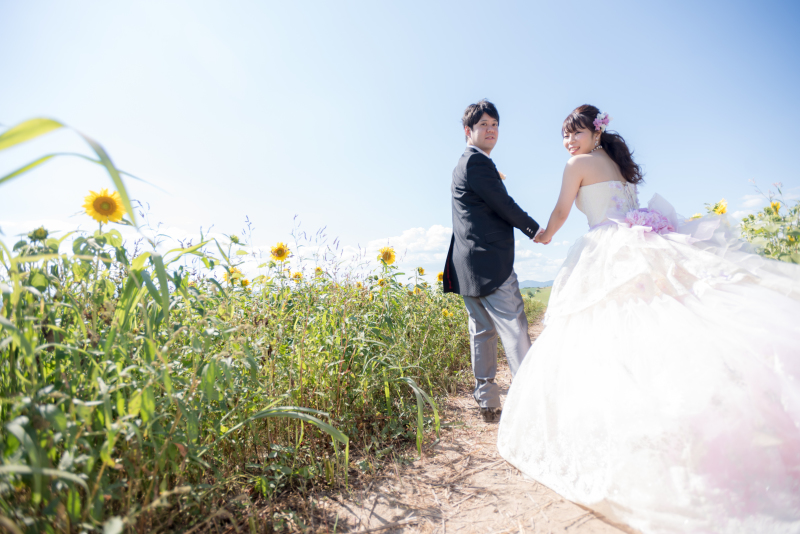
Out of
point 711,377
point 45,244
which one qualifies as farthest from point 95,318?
point 711,377

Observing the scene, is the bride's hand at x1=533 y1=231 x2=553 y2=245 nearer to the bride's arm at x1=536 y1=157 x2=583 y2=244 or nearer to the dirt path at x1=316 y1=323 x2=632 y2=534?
the bride's arm at x1=536 y1=157 x2=583 y2=244

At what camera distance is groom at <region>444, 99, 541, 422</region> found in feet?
8.33

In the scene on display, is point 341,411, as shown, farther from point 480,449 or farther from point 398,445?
point 480,449

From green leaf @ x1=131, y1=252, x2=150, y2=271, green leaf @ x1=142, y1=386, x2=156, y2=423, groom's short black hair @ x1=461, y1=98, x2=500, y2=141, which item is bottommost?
green leaf @ x1=142, y1=386, x2=156, y2=423

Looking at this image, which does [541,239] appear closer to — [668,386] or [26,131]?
[668,386]

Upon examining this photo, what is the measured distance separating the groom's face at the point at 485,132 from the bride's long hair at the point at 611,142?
1.57 feet

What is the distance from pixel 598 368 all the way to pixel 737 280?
81 cm

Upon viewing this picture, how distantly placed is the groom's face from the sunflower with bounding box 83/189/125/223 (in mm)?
2156

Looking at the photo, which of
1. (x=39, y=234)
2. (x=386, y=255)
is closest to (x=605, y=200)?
(x=386, y=255)

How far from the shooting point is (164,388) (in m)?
1.27

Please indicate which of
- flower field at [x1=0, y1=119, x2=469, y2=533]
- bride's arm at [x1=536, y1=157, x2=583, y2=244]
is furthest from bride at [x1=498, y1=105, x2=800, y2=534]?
flower field at [x1=0, y1=119, x2=469, y2=533]

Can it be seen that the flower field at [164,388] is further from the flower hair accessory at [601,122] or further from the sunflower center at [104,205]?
the flower hair accessory at [601,122]

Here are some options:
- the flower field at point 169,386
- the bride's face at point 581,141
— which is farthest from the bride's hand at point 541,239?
the flower field at point 169,386

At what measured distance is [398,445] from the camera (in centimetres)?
212
